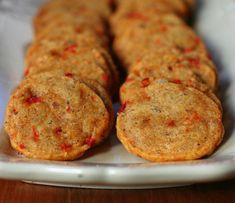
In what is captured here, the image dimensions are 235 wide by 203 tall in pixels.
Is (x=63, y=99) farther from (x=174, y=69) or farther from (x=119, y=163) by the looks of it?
(x=174, y=69)

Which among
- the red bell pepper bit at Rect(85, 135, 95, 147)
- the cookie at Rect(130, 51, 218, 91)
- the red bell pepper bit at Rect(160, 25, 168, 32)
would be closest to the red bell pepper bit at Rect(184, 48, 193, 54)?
the cookie at Rect(130, 51, 218, 91)

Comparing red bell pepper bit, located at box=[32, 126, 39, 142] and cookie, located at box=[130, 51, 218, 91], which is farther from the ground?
cookie, located at box=[130, 51, 218, 91]

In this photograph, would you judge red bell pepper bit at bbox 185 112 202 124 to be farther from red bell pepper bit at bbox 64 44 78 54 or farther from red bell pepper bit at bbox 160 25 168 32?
red bell pepper bit at bbox 160 25 168 32

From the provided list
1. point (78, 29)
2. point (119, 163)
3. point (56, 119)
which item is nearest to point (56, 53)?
point (78, 29)

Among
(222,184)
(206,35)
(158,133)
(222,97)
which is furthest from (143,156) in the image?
(206,35)

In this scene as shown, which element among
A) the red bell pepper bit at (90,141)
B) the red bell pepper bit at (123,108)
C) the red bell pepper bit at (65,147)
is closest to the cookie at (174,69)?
the red bell pepper bit at (123,108)

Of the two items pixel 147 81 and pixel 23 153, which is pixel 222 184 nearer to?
pixel 147 81
